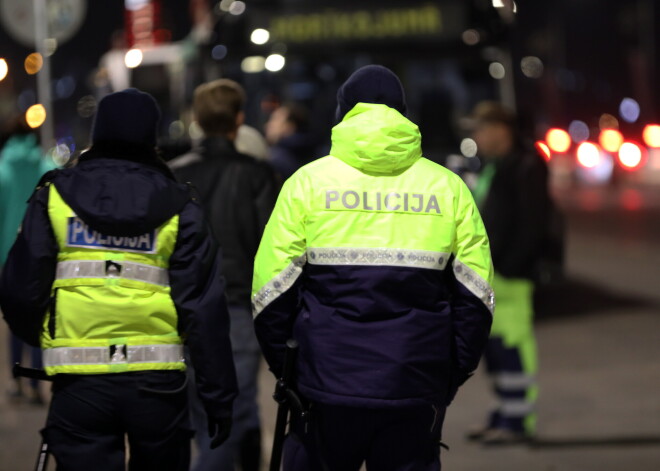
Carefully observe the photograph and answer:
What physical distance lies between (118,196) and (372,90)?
91 centimetres

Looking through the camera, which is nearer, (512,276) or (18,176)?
(512,276)

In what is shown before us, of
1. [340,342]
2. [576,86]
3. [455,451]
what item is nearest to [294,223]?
[340,342]

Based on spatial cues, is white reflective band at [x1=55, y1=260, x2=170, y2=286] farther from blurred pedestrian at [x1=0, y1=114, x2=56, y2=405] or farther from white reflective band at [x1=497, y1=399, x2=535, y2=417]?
blurred pedestrian at [x1=0, y1=114, x2=56, y2=405]

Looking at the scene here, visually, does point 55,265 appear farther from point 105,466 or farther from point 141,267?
point 105,466

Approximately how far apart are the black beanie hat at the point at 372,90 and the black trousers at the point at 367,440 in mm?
1009

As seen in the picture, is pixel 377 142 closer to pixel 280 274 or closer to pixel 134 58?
pixel 280 274

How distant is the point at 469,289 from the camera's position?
14.0 ft

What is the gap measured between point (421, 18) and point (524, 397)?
5.98m

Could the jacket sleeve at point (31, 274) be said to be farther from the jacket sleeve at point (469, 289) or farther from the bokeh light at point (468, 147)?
the bokeh light at point (468, 147)

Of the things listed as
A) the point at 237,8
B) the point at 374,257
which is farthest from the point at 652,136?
the point at 374,257

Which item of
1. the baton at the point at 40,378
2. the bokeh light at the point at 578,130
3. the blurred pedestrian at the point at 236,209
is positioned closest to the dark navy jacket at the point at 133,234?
the baton at the point at 40,378

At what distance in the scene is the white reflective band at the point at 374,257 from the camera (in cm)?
415

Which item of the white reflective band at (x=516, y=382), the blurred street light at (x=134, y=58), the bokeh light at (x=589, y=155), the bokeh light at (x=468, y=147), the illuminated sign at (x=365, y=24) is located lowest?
the bokeh light at (x=589, y=155)

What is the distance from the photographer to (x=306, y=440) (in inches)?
165
